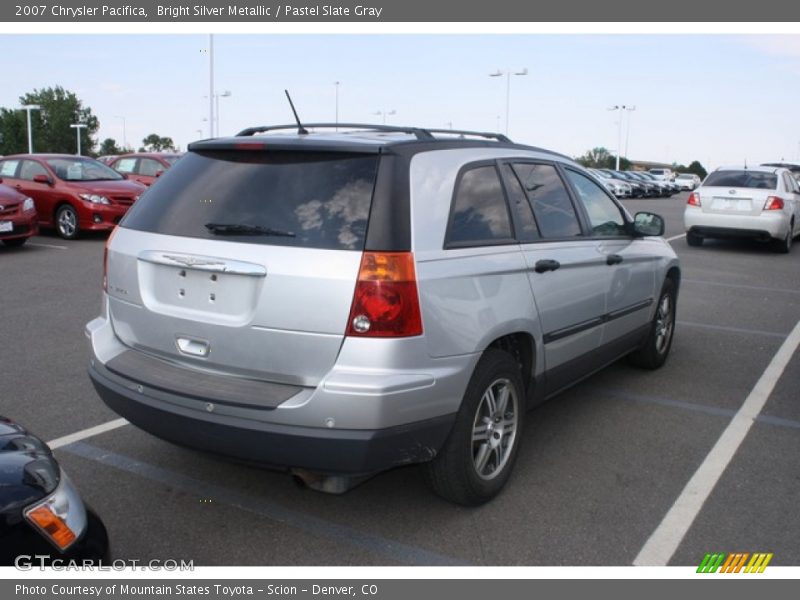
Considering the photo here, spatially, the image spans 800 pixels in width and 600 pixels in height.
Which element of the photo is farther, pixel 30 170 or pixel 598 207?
pixel 30 170

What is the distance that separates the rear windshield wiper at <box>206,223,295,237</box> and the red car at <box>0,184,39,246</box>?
1054 cm

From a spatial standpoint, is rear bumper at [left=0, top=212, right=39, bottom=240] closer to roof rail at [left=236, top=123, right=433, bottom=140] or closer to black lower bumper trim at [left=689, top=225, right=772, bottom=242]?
roof rail at [left=236, top=123, right=433, bottom=140]

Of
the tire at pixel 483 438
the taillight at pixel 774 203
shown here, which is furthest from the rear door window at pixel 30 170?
the taillight at pixel 774 203

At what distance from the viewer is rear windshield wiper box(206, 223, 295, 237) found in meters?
3.36

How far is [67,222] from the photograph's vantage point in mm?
14695

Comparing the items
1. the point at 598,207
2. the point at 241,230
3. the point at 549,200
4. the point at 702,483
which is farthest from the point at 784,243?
the point at 241,230

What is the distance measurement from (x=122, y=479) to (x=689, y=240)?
14647 millimetres

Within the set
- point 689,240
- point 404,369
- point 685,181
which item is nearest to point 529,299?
point 404,369

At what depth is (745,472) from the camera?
4.36 m

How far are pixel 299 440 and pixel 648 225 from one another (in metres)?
3.51

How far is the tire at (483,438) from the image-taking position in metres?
3.59

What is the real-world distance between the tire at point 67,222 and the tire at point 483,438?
12509mm

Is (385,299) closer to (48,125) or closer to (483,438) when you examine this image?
(483,438)

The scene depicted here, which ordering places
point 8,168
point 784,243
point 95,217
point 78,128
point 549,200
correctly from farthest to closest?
point 78,128 → point 784,243 → point 8,168 → point 95,217 → point 549,200
